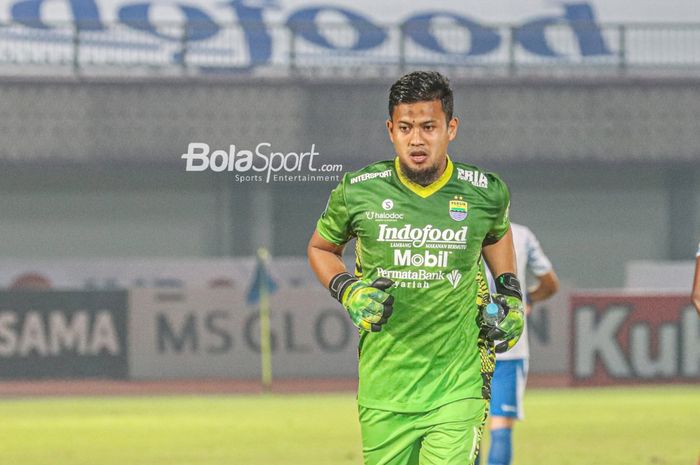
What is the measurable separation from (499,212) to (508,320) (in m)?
0.45

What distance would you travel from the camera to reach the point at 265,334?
73.3 ft

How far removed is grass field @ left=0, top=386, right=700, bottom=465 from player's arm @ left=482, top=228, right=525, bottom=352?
645cm

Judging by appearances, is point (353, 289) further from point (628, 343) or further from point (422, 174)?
point (628, 343)

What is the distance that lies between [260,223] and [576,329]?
48.1ft

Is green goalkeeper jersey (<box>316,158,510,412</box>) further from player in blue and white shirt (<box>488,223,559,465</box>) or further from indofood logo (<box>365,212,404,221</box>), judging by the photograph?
player in blue and white shirt (<box>488,223,559,465</box>)

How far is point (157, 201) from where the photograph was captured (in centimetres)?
3575

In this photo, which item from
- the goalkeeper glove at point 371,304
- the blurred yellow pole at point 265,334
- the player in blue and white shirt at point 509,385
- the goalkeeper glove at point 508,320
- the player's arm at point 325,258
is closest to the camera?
the goalkeeper glove at point 371,304

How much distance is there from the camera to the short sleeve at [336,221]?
6211 mm

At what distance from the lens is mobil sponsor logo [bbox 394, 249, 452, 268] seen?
607cm

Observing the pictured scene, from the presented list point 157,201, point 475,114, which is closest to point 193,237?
point 157,201

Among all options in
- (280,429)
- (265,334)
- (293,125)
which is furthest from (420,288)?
(293,125)

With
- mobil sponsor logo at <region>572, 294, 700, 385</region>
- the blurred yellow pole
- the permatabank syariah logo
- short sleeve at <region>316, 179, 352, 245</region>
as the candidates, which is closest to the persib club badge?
short sleeve at <region>316, 179, 352, 245</region>

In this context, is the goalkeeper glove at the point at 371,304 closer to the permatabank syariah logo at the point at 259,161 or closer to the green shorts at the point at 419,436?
the green shorts at the point at 419,436

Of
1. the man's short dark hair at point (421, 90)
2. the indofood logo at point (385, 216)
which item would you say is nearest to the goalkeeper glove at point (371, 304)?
the indofood logo at point (385, 216)
